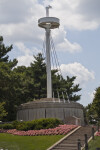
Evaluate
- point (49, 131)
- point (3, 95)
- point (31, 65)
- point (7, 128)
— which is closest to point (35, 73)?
point (31, 65)

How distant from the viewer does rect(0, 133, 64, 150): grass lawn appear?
69.8 ft

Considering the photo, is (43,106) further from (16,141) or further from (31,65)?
(31,65)

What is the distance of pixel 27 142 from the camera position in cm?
2334

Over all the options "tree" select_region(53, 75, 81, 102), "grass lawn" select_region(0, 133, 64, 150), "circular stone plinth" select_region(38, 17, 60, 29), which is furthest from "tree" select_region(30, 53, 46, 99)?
"grass lawn" select_region(0, 133, 64, 150)

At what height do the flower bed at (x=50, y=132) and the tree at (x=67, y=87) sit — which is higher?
the tree at (x=67, y=87)

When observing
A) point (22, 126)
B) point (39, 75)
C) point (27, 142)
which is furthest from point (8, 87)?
point (27, 142)

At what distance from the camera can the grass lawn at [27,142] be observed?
21.3 meters

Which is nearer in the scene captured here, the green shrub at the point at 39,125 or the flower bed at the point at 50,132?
the flower bed at the point at 50,132

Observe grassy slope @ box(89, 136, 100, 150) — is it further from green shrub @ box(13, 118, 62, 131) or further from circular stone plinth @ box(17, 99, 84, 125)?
circular stone plinth @ box(17, 99, 84, 125)

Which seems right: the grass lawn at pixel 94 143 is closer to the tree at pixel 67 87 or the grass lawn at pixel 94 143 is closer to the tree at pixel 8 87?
the tree at pixel 8 87

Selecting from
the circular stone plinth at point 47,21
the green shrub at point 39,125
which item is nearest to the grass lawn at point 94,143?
the green shrub at point 39,125

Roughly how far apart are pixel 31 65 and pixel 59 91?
7.41 m

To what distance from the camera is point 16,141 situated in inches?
942

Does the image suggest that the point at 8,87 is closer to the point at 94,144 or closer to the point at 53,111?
the point at 53,111
